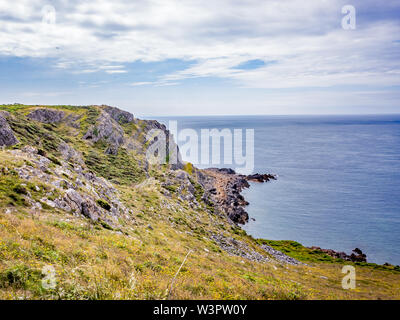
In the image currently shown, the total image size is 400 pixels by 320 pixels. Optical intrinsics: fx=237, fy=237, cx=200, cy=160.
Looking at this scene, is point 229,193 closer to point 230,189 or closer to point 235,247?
point 230,189

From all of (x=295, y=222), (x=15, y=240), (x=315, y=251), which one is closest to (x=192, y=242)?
(x=15, y=240)

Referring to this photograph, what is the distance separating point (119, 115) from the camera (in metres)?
105

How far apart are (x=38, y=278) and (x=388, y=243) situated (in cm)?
7847

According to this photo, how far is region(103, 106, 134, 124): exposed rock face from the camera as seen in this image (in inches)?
4055

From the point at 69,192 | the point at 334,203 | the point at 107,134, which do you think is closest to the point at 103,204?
the point at 69,192

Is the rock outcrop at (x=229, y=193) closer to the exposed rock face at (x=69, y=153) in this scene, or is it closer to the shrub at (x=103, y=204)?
the exposed rock face at (x=69, y=153)

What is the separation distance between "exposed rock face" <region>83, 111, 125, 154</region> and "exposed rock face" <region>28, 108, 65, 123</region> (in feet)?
40.1

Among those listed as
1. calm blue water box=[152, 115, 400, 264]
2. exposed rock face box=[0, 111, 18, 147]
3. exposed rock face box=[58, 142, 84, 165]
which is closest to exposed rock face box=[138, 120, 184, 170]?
calm blue water box=[152, 115, 400, 264]

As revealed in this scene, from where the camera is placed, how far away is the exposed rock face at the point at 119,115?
103 m

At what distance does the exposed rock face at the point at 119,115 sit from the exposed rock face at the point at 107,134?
16786mm

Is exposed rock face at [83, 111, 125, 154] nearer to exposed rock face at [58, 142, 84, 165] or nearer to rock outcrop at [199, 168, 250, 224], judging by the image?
exposed rock face at [58, 142, 84, 165]

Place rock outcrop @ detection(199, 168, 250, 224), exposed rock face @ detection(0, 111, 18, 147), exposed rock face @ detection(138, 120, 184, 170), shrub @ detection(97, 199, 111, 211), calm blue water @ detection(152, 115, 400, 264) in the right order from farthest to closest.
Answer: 1. exposed rock face @ detection(138, 120, 184, 170)
2. rock outcrop @ detection(199, 168, 250, 224)
3. calm blue water @ detection(152, 115, 400, 264)
4. exposed rock face @ detection(0, 111, 18, 147)
5. shrub @ detection(97, 199, 111, 211)

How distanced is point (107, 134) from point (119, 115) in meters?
31.1

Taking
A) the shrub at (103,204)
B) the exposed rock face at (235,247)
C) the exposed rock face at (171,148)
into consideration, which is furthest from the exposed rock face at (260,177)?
the shrub at (103,204)
